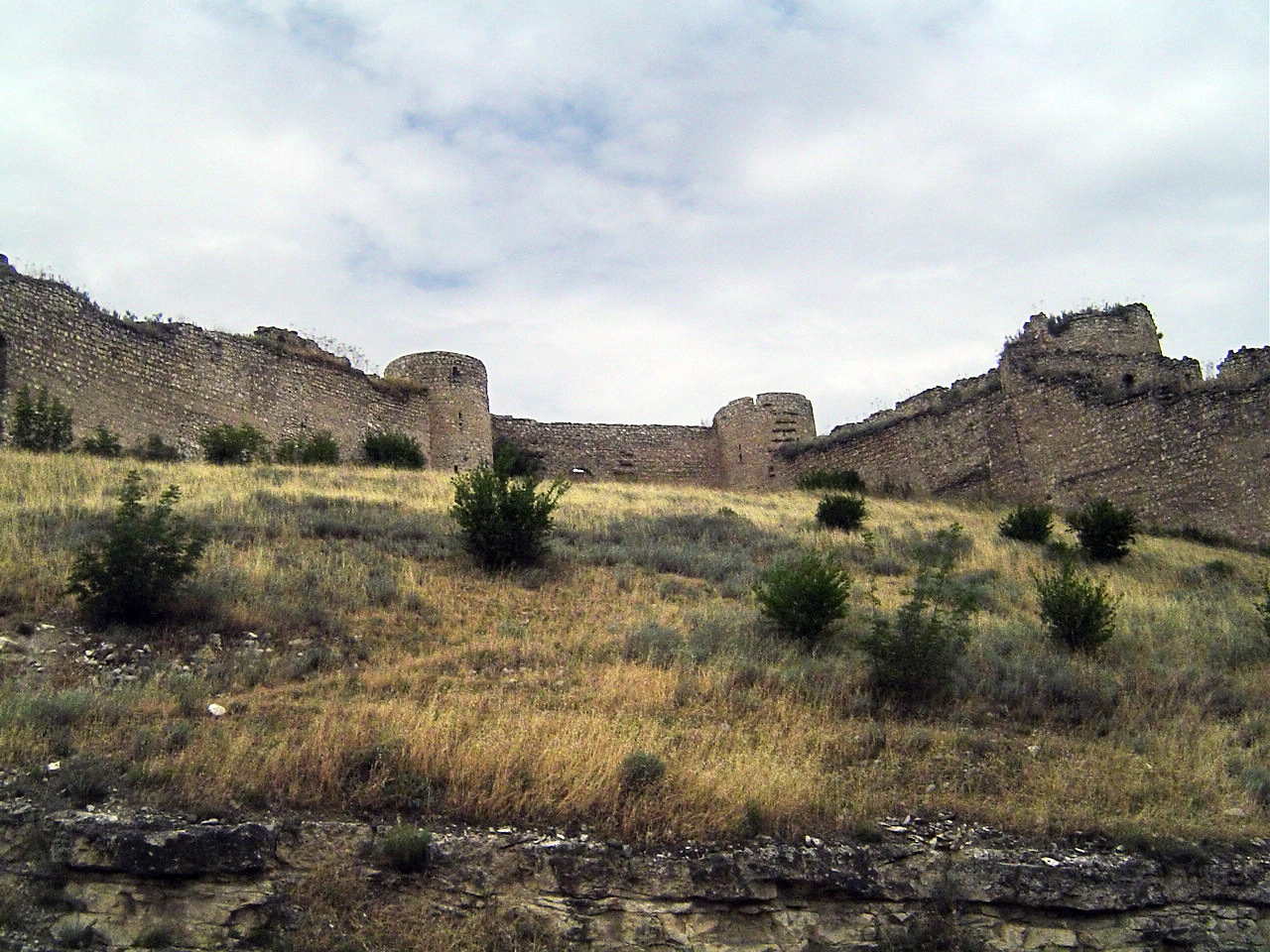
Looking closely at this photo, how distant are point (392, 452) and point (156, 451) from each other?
245 inches

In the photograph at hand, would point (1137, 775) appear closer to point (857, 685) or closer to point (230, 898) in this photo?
point (857, 685)

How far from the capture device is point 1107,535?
16.7 meters

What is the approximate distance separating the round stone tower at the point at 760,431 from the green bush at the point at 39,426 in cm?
1752

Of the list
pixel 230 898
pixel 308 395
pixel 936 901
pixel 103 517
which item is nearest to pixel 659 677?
pixel 936 901

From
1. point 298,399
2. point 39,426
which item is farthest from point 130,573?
point 298,399

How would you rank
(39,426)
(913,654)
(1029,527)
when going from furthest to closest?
(39,426) → (1029,527) → (913,654)

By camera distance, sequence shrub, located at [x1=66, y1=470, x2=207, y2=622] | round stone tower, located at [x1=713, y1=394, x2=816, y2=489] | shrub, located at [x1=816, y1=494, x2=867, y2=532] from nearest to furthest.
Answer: shrub, located at [x1=66, y1=470, x2=207, y2=622]
shrub, located at [x1=816, y1=494, x2=867, y2=532]
round stone tower, located at [x1=713, y1=394, x2=816, y2=489]

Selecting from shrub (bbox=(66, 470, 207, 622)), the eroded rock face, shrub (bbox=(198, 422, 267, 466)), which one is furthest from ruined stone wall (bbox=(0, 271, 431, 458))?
the eroded rock face

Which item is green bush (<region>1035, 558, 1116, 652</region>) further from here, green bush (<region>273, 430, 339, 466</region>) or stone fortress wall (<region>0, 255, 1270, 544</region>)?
green bush (<region>273, 430, 339, 466</region>)

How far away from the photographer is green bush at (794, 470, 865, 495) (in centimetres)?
2442

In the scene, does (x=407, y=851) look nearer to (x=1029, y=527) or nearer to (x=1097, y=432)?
(x=1029, y=527)

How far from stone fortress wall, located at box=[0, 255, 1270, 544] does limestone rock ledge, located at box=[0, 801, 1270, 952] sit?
539 inches

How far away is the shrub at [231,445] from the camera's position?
20.7 meters

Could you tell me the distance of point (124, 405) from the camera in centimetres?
2145
